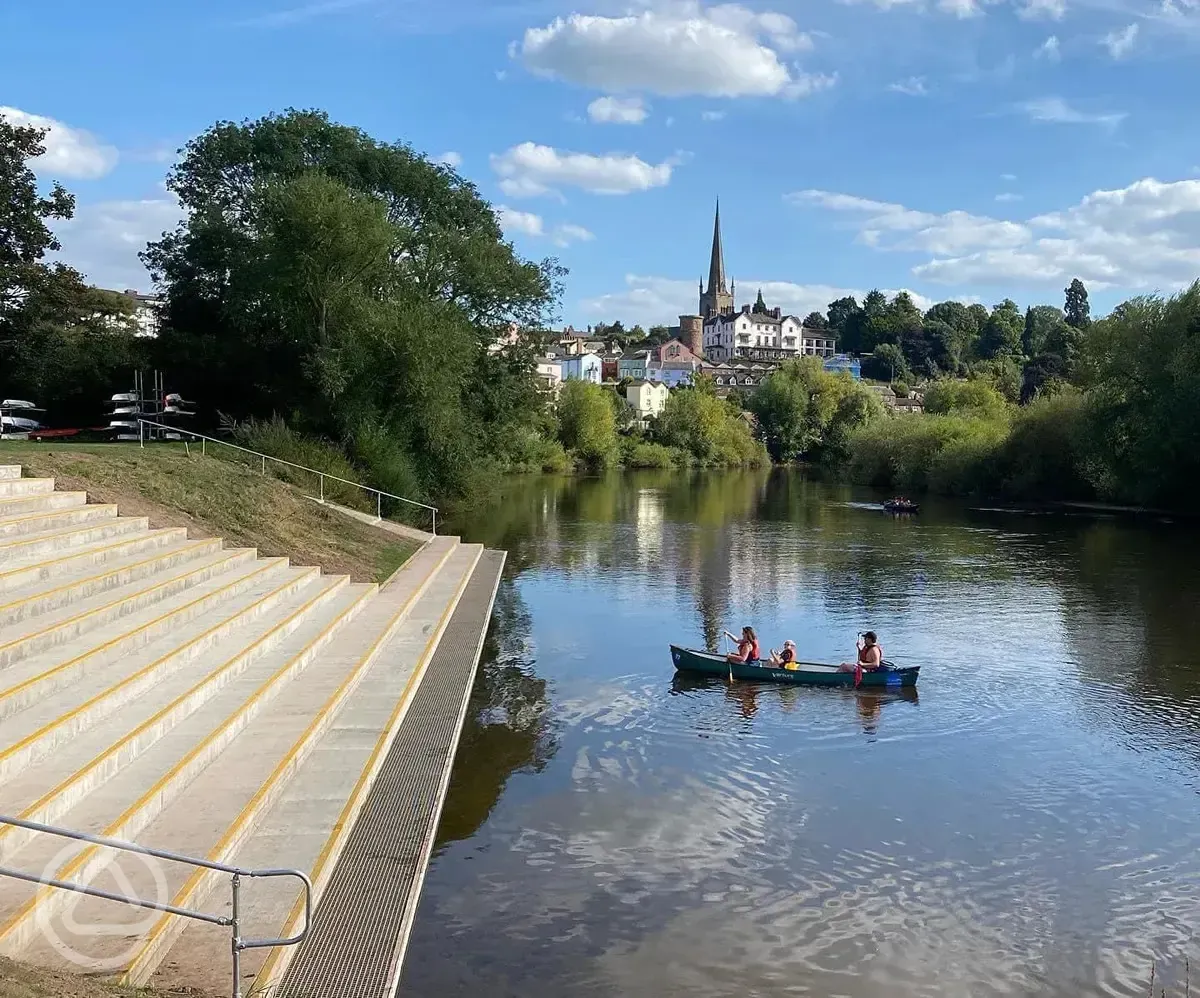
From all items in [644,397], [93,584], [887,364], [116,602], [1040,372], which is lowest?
[116,602]

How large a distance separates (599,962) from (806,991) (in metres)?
1.64

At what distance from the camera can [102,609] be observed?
38.8 feet

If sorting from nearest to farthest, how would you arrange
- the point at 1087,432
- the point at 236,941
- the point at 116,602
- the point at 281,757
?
the point at 236,941 < the point at 281,757 < the point at 116,602 < the point at 1087,432

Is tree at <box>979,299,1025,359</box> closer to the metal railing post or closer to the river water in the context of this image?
the river water

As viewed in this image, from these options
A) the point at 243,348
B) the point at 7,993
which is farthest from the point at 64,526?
the point at 243,348

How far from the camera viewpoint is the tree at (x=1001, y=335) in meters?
168

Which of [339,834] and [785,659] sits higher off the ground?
[339,834]

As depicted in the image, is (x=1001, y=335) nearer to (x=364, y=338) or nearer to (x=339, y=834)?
(x=364, y=338)

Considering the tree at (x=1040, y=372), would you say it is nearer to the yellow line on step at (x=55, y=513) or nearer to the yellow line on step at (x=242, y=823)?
the yellow line on step at (x=55, y=513)

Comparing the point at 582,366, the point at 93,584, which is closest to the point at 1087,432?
the point at 93,584

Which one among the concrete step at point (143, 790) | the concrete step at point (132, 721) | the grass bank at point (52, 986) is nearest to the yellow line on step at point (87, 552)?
the concrete step at point (132, 721)

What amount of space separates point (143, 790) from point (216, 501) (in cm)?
1405

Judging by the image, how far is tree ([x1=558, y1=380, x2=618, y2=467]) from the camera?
3418 inches

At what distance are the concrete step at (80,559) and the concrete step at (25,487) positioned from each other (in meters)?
1.48
